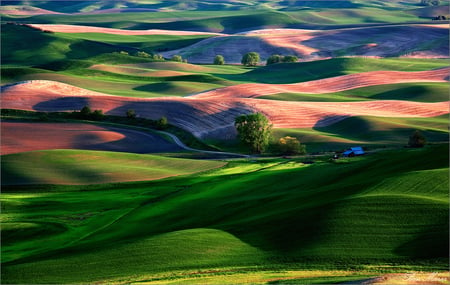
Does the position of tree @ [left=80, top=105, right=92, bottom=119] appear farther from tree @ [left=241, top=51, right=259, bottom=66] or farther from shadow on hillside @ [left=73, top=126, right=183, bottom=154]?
tree @ [left=241, top=51, right=259, bottom=66]

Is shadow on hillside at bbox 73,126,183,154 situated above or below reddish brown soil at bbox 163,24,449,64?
below

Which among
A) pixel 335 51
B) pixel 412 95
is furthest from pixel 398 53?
pixel 412 95

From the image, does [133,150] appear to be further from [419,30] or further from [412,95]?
[419,30]

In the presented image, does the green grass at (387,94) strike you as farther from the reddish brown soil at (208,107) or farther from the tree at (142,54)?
the tree at (142,54)

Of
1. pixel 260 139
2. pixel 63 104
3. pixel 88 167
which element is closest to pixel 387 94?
pixel 260 139

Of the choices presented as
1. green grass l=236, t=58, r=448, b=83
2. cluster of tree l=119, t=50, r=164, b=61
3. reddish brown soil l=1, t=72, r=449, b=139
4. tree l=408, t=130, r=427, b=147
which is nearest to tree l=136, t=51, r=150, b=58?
cluster of tree l=119, t=50, r=164, b=61

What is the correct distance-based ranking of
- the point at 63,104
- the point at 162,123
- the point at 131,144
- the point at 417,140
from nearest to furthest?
the point at 417,140
the point at 131,144
the point at 162,123
the point at 63,104

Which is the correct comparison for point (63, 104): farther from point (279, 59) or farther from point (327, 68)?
point (279, 59)
